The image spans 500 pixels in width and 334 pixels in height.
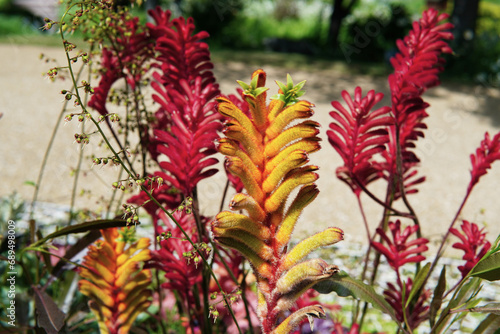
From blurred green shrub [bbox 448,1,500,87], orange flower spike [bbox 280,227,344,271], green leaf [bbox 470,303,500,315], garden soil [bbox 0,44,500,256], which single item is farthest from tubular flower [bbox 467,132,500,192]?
blurred green shrub [bbox 448,1,500,87]

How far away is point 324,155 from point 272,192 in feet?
17.5

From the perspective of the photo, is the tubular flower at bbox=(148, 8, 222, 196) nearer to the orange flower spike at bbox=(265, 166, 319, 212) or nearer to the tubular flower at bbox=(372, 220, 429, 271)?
the orange flower spike at bbox=(265, 166, 319, 212)

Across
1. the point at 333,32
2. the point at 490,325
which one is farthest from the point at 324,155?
the point at 333,32

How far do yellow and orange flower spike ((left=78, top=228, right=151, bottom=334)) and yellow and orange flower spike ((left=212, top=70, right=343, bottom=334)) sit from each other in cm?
43

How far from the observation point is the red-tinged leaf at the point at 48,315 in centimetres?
119

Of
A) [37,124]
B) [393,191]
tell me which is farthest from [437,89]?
[393,191]

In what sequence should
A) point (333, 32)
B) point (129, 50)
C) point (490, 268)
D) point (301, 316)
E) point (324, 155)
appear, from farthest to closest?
point (333, 32) < point (324, 155) < point (129, 50) < point (490, 268) < point (301, 316)

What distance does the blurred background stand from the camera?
10.1 meters

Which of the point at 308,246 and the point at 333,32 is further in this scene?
the point at 333,32

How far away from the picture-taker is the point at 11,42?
11148mm

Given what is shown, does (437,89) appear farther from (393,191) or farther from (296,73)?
(393,191)

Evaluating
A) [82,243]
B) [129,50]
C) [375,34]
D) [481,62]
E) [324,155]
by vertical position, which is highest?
[375,34]

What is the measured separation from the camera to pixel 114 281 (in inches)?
50.8

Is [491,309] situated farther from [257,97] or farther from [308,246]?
[257,97]
